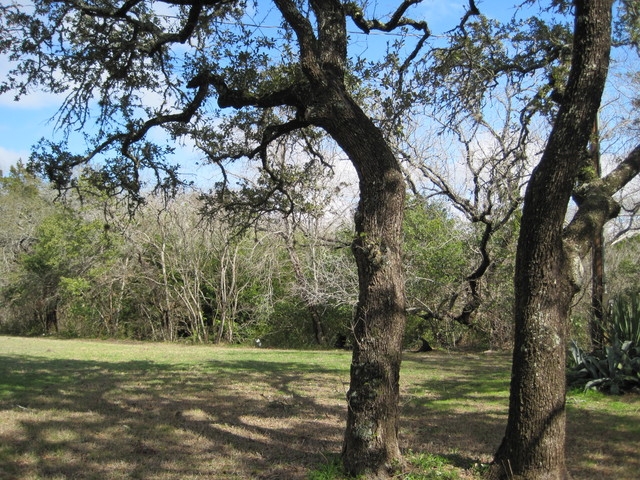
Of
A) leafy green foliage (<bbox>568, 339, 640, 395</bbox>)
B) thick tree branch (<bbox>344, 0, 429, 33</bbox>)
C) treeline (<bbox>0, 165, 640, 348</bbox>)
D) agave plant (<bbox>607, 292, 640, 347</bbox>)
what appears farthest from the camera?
treeline (<bbox>0, 165, 640, 348</bbox>)

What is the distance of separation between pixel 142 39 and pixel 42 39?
1.37 meters

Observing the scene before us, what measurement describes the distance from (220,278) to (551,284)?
20268 mm

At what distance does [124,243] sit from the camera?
23641mm

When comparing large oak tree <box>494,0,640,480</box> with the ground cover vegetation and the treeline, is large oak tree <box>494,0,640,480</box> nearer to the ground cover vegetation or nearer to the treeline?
the ground cover vegetation

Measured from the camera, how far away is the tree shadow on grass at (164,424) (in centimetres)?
542

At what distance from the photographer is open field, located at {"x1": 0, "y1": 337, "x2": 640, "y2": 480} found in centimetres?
540

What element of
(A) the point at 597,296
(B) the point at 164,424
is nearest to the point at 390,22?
(B) the point at 164,424

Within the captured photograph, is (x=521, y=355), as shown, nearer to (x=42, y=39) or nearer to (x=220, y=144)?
(x=220, y=144)

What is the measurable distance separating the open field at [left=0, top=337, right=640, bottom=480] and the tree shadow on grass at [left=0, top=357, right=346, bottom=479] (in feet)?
0.05

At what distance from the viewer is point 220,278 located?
23672mm

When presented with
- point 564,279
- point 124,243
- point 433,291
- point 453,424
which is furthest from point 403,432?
point 124,243

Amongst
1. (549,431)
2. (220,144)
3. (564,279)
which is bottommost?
(549,431)

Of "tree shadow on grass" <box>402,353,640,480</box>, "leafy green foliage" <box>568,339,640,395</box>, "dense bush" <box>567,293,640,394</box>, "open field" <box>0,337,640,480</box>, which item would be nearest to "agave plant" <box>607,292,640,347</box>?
"dense bush" <box>567,293,640,394</box>

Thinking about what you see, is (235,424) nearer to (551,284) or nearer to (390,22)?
(551,284)
